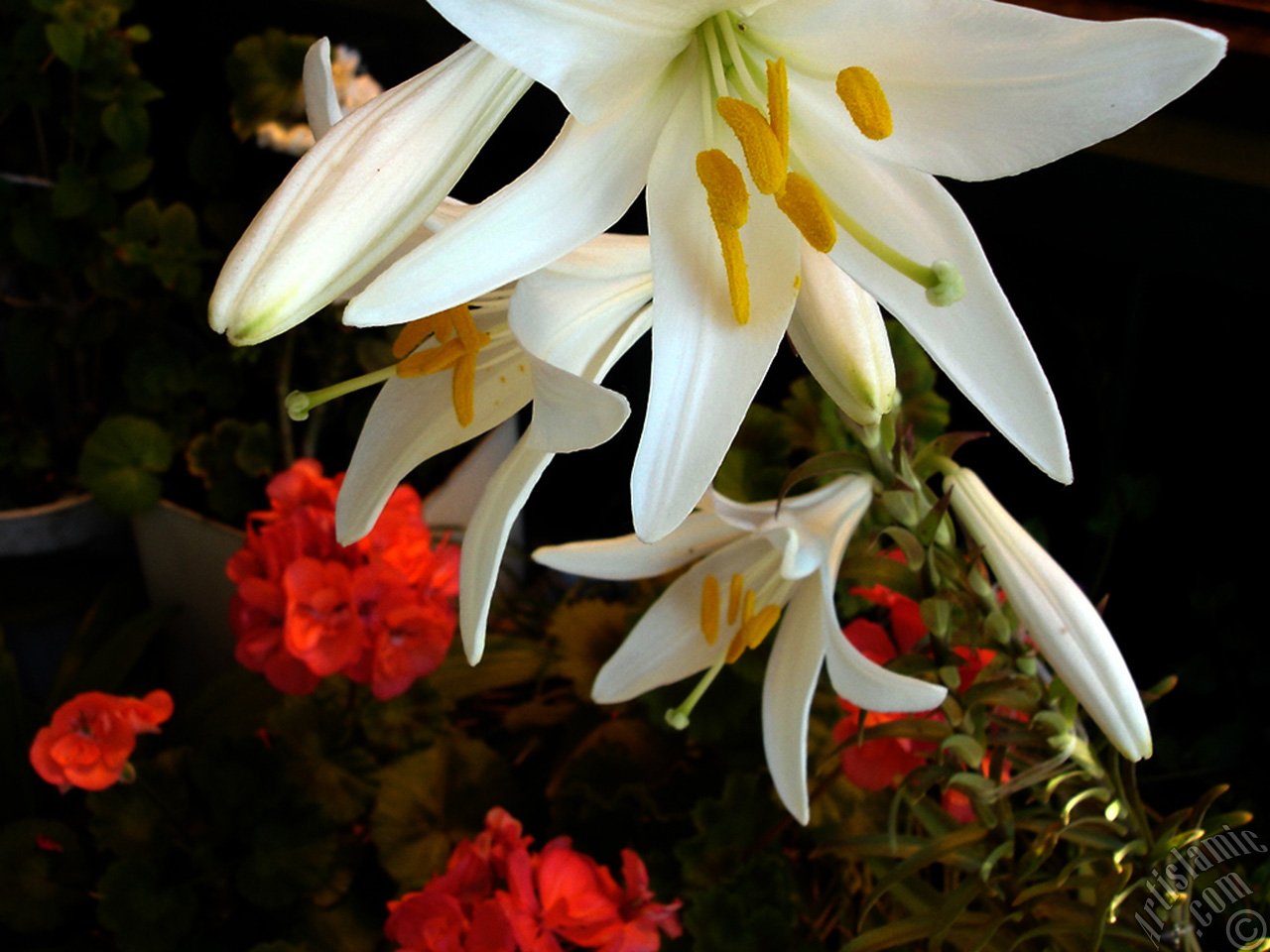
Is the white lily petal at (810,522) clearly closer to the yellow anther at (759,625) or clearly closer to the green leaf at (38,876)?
the yellow anther at (759,625)

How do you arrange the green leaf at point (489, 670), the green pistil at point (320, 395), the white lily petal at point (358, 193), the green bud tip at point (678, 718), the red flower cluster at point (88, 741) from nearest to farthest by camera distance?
the white lily petal at point (358, 193)
the green pistil at point (320, 395)
the green bud tip at point (678, 718)
the red flower cluster at point (88, 741)
the green leaf at point (489, 670)

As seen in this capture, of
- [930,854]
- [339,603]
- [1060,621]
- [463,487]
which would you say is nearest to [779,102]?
[1060,621]

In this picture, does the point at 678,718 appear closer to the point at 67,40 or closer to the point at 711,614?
Result: the point at 711,614

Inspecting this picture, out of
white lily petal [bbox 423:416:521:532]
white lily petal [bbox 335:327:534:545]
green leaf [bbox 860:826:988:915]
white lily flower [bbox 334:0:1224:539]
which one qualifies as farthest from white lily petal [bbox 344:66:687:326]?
white lily petal [bbox 423:416:521:532]

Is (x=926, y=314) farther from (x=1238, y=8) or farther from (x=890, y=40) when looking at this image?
(x=1238, y=8)

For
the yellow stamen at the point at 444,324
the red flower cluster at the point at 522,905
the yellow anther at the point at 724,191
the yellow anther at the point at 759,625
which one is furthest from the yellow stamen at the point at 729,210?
the red flower cluster at the point at 522,905

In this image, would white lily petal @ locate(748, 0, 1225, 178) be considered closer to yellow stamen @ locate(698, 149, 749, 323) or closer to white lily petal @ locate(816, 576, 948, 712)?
yellow stamen @ locate(698, 149, 749, 323)
